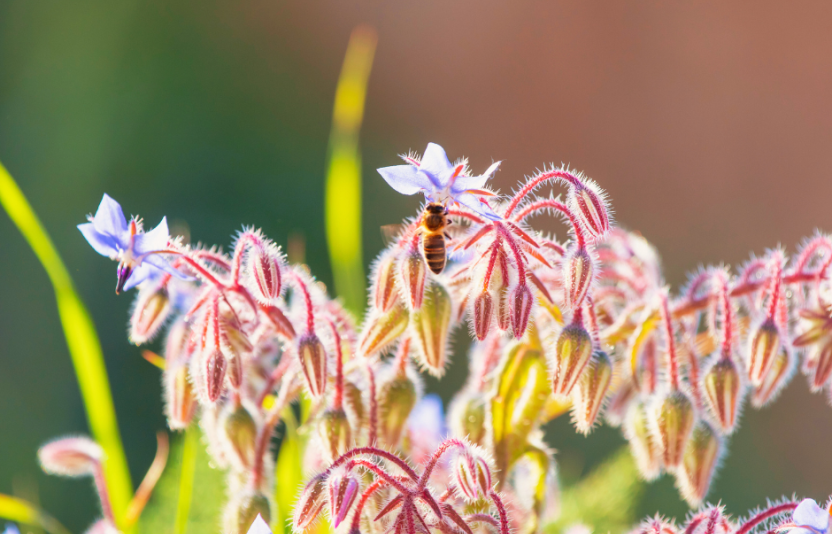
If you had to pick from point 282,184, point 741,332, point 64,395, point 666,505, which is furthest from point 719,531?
point 282,184

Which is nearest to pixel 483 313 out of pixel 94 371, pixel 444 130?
pixel 94 371

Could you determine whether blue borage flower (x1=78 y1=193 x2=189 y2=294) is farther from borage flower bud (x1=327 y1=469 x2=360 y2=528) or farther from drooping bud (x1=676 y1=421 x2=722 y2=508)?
drooping bud (x1=676 y1=421 x2=722 y2=508)

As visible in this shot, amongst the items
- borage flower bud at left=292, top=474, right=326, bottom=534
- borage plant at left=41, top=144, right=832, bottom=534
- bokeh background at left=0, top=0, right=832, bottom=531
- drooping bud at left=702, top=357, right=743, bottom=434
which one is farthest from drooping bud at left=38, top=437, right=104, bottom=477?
bokeh background at left=0, top=0, right=832, bottom=531

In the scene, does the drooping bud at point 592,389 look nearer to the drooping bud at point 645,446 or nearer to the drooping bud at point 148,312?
the drooping bud at point 645,446

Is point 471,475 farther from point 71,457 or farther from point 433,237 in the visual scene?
point 71,457

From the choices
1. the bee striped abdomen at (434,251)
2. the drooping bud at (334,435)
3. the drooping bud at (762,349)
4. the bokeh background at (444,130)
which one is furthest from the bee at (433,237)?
the bokeh background at (444,130)

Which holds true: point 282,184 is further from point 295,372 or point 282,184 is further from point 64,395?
point 295,372
